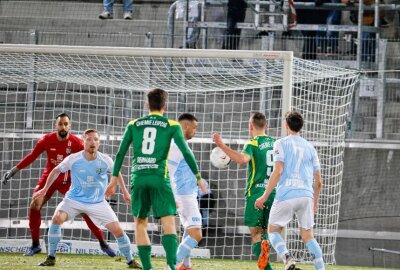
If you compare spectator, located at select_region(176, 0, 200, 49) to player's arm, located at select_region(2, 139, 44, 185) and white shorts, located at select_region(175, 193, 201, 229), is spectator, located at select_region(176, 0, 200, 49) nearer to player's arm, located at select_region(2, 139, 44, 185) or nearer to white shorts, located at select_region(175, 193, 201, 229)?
player's arm, located at select_region(2, 139, 44, 185)

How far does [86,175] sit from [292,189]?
3.40 metres

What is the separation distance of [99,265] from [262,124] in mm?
2968

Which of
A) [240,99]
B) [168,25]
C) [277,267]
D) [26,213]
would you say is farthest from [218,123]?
[277,267]

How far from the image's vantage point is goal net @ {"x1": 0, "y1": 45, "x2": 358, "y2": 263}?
52.3 ft

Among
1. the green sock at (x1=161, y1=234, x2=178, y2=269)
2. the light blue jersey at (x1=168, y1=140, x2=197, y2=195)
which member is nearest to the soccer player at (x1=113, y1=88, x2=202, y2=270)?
the green sock at (x1=161, y1=234, x2=178, y2=269)

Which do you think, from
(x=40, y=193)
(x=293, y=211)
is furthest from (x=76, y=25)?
(x=293, y=211)

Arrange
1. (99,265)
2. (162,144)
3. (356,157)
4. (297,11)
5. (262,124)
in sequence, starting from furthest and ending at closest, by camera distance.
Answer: (297,11) < (356,157) < (99,265) < (262,124) < (162,144)

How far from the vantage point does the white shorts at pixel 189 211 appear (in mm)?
11844

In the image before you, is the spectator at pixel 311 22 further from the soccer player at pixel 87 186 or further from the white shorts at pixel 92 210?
the white shorts at pixel 92 210

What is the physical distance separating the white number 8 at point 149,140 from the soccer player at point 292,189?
1.32m

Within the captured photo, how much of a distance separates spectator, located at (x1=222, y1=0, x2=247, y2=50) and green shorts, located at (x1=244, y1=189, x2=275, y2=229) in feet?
24.4

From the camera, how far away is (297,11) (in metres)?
19.8

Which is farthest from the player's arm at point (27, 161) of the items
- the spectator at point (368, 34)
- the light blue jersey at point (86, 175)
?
the spectator at point (368, 34)

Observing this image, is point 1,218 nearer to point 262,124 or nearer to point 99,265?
point 99,265
